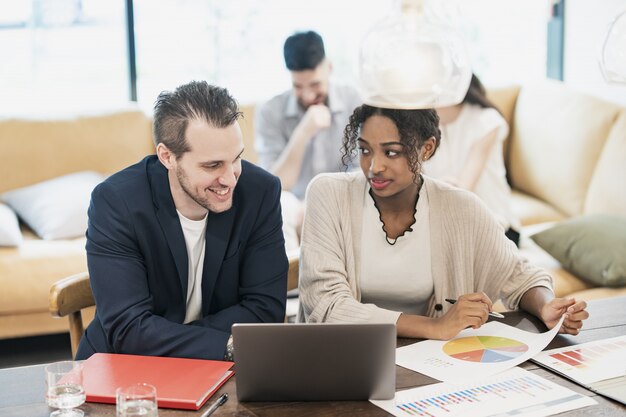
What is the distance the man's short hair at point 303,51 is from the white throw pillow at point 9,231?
133 centimetres

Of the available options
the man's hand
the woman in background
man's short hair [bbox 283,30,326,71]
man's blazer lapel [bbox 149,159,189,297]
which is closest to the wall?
the woman in background

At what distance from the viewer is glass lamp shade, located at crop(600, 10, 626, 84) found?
6.57 feet

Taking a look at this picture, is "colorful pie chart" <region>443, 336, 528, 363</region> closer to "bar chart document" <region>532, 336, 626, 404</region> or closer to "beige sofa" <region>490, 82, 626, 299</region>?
"bar chart document" <region>532, 336, 626, 404</region>

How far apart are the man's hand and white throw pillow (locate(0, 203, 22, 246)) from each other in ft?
7.82

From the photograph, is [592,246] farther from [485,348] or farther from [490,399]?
[490,399]

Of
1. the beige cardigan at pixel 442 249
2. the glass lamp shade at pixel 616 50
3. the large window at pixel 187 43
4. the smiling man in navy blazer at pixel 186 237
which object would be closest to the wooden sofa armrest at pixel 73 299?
the smiling man in navy blazer at pixel 186 237

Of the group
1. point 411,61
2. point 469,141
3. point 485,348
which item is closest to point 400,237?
point 485,348

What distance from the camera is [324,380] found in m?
1.69

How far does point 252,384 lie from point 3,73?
334 cm

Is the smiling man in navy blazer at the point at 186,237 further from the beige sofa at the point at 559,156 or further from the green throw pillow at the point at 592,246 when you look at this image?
the beige sofa at the point at 559,156

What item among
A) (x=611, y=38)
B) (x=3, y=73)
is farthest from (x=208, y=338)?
(x=3, y=73)

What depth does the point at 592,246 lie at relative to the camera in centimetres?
339

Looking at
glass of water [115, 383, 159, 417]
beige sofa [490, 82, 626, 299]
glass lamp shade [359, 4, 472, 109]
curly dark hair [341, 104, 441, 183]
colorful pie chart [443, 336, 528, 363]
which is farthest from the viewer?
beige sofa [490, 82, 626, 299]

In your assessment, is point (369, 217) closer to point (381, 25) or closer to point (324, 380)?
point (324, 380)
